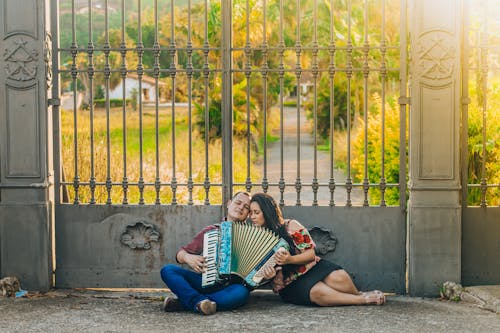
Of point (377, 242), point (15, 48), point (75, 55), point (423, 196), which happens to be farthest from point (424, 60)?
point (15, 48)

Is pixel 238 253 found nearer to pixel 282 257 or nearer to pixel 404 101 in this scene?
pixel 282 257

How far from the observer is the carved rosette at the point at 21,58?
7.63 m

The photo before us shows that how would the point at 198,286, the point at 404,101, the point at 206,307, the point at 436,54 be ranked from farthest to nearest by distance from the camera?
the point at 404,101, the point at 436,54, the point at 198,286, the point at 206,307

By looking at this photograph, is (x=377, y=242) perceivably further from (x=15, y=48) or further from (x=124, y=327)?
(x=15, y=48)

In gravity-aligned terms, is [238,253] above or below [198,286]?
above

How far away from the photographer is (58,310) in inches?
275

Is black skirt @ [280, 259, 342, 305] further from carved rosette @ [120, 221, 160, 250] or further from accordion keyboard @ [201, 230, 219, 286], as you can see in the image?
carved rosette @ [120, 221, 160, 250]

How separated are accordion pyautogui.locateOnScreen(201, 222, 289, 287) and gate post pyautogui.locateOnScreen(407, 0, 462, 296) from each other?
1.40 meters

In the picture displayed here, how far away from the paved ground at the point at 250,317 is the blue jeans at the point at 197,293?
0.26 ft

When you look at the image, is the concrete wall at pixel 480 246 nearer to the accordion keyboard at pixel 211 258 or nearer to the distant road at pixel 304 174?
the accordion keyboard at pixel 211 258

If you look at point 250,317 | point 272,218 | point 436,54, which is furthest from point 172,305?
point 436,54

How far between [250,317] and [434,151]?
221cm

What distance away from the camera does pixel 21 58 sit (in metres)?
Result: 7.65

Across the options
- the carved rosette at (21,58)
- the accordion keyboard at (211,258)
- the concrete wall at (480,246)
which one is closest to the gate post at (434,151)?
the concrete wall at (480,246)
